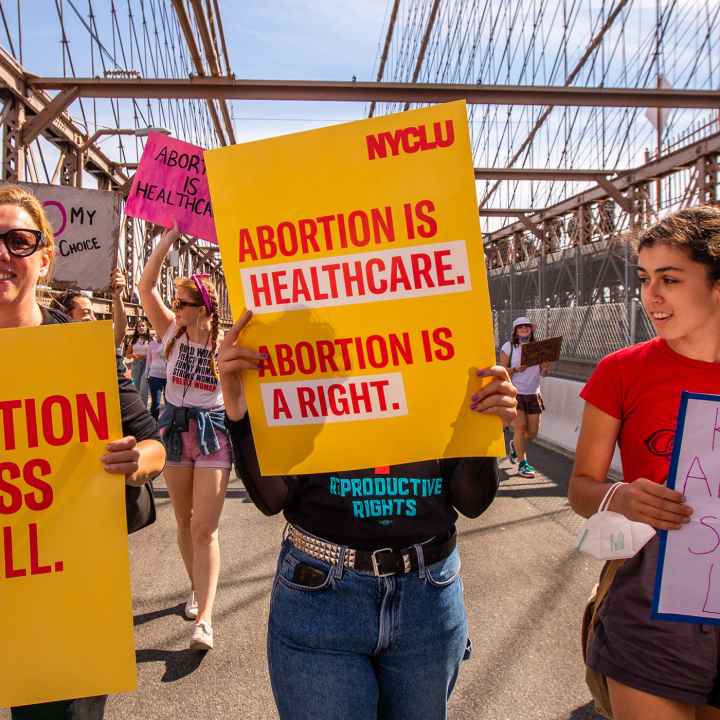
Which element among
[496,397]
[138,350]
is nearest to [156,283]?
[496,397]

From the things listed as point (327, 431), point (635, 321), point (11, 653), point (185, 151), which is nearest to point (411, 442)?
point (327, 431)

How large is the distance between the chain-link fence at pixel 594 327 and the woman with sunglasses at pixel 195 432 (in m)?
7.29

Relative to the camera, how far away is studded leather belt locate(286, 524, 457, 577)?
62.6 inches

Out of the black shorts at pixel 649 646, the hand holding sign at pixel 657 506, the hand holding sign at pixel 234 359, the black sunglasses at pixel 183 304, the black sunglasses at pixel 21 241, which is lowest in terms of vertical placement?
the black shorts at pixel 649 646

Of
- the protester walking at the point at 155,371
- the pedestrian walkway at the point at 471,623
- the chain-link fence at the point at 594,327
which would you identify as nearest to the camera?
the pedestrian walkway at the point at 471,623

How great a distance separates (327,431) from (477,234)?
0.59m

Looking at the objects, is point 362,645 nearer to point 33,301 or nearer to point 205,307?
point 33,301

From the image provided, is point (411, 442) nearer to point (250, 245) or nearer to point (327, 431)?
point (327, 431)

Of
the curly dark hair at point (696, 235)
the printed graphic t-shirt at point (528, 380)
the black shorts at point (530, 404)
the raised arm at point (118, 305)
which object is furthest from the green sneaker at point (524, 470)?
the curly dark hair at point (696, 235)

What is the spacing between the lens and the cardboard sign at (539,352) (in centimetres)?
695

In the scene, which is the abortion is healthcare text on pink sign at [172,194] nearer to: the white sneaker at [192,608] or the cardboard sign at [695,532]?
the white sneaker at [192,608]

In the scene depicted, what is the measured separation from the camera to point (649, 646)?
162 centimetres

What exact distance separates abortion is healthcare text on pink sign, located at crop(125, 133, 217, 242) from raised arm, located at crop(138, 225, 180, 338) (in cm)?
12

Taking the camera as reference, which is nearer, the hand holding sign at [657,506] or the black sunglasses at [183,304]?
the hand holding sign at [657,506]
